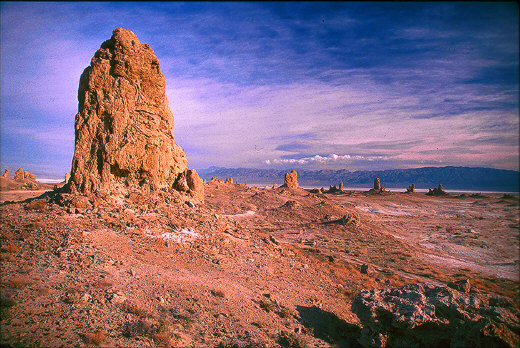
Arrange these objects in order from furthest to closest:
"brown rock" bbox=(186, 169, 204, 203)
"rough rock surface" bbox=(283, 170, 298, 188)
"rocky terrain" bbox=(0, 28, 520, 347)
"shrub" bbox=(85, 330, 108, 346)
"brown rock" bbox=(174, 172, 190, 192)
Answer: "rough rock surface" bbox=(283, 170, 298, 188)
"brown rock" bbox=(186, 169, 204, 203)
"brown rock" bbox=(174, 172, 190, 192)
"rocky terrain" bbox=(0, 28, 520, 347)
"shrub" bbox=(85, 330, 108, 346)

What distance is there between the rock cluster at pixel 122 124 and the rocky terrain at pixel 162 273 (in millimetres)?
48

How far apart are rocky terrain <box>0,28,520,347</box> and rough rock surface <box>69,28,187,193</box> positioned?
5 cm

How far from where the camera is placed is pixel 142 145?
11.6 metres

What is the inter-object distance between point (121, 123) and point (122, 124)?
5 cm

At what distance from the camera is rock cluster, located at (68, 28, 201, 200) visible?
10.6 m

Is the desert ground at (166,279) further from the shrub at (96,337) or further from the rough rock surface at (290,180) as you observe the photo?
the rough rock surface at (290,180)

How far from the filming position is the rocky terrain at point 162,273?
546cm

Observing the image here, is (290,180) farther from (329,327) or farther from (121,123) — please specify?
(329,327)

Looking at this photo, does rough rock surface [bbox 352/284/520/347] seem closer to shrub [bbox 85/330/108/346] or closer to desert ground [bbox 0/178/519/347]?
desert ground [bbox 0/178/519/347]

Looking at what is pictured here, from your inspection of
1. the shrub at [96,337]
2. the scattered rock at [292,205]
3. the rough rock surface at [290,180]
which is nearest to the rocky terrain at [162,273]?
the shrub at [96,337]

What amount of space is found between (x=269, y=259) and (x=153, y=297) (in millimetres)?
5672

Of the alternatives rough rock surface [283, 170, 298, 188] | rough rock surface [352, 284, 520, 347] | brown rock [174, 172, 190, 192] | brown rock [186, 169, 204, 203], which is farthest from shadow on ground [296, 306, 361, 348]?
rough rock surface [283, 170, 298, 188]

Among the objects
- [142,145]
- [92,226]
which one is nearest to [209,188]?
[142,145]

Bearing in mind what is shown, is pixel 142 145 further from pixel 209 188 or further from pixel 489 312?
pixel 209 188
